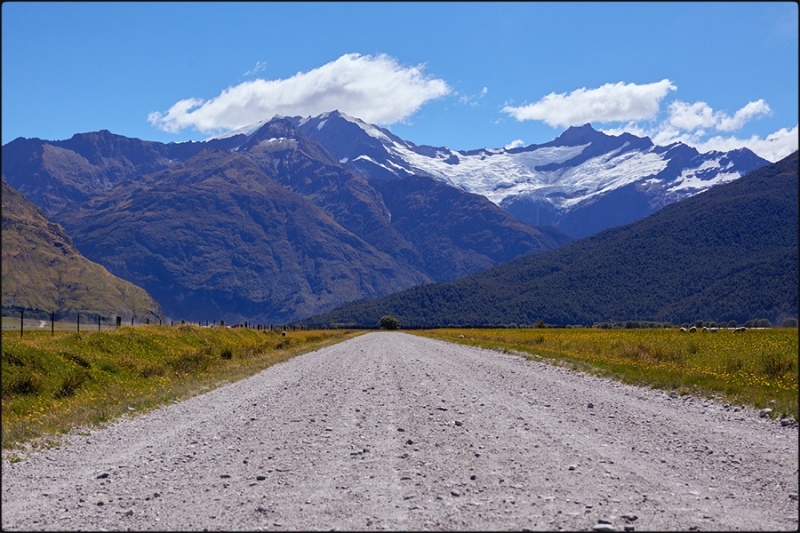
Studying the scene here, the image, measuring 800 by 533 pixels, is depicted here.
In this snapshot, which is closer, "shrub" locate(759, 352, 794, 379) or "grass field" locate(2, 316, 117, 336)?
"shrub" locate(759, 352, 794, 379)

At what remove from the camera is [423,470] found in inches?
Answer: 411

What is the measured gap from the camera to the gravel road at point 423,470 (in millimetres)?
8219

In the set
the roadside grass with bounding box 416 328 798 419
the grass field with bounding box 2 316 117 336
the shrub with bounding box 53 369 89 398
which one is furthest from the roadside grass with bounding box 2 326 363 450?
the grass field with bounding box 2 316 117 336

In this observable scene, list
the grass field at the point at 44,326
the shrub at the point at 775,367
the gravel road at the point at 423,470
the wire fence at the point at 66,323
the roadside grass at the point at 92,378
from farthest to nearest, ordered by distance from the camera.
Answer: the grass field at the point at 44,326, the wire fence at the point at 66,323, the shrub at the point at 775,367, the roadside grass at the point at 92,378, the gravel road at the point at 423,470

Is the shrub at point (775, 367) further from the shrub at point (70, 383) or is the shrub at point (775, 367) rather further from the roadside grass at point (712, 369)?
the shrub at point (70, 383)

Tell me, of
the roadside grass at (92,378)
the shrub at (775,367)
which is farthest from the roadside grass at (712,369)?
the roadside grass at (92,378)

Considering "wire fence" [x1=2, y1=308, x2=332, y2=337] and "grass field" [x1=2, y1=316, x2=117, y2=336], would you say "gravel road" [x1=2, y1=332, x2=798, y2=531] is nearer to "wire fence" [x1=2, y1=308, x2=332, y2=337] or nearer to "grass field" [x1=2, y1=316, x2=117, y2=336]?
"wire fence" [x1=2, y1=308, x2=332, y2=337]

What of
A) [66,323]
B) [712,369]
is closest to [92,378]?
[712,369]

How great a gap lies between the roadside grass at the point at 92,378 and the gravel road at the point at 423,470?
115cm

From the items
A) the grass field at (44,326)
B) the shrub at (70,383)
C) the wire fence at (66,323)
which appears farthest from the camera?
the grass field at (44,326)

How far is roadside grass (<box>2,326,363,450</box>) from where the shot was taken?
1585 centimetres

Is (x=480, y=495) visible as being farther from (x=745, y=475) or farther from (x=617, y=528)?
(x=745, y=475)

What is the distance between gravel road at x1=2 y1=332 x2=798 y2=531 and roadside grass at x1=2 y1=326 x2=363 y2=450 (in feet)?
3.79

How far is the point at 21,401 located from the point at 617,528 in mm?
17227
